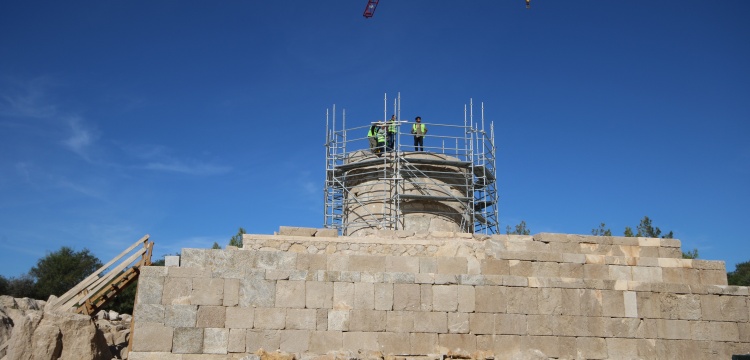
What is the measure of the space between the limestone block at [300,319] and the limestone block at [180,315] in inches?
57.6

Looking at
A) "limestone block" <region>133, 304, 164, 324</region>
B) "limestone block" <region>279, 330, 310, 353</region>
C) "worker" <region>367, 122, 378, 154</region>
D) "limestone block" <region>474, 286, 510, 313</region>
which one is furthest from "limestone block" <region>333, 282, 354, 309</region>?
"worker" <region>367, 122, 378, 154</region>

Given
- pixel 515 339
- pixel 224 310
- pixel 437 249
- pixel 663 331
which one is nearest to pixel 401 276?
pixel 437 249

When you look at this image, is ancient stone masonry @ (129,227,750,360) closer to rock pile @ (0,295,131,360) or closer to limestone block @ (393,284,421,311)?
limestone block @ (393,284,421,311)

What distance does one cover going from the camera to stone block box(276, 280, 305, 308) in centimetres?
1052

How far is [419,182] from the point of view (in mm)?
15609

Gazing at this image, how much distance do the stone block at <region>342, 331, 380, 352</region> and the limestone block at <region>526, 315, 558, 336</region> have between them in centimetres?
260

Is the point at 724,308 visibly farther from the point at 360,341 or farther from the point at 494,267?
the point at 360,341

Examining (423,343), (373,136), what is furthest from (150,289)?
(373,136)

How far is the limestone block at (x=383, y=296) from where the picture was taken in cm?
1066

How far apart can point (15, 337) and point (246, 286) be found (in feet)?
12.0

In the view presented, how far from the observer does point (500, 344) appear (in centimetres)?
1078

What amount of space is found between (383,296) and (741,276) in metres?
34.3

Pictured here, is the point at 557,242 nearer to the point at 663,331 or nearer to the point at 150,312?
the point at 663,331

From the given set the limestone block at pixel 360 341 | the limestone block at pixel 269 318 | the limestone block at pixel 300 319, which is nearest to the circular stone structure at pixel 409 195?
the limestone block at pixel 360 341
